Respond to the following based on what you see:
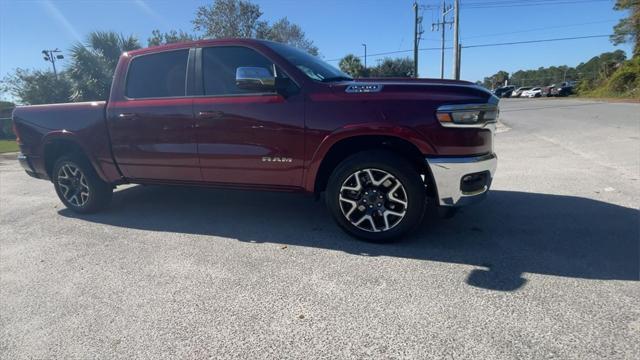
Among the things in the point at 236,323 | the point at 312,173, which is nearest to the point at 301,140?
the point at 312,173

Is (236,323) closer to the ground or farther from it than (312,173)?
closer to the ground

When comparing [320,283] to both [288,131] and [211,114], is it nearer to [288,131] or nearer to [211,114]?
[288,131]

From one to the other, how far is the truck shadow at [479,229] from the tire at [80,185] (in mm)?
159

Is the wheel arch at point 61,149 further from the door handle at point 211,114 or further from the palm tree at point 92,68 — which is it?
the palm tree at point 92,68

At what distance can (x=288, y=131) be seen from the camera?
364 centimetres

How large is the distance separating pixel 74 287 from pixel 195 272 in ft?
3.13

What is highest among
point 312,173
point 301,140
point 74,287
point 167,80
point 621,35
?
point 621,35

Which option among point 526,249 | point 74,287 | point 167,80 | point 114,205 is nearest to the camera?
point 74,287

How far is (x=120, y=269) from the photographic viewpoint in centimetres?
339

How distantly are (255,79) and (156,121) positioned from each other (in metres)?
1.44

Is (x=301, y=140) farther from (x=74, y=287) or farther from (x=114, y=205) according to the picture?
(x=114, y=205)

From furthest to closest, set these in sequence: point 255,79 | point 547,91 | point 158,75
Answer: point 547,91, point 158,75, point 255,79

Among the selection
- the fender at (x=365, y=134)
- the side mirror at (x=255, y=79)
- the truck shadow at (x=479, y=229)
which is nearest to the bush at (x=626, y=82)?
the truck shadow at (x=479, y=229)

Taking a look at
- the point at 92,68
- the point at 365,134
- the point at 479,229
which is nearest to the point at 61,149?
the point at 365,134
